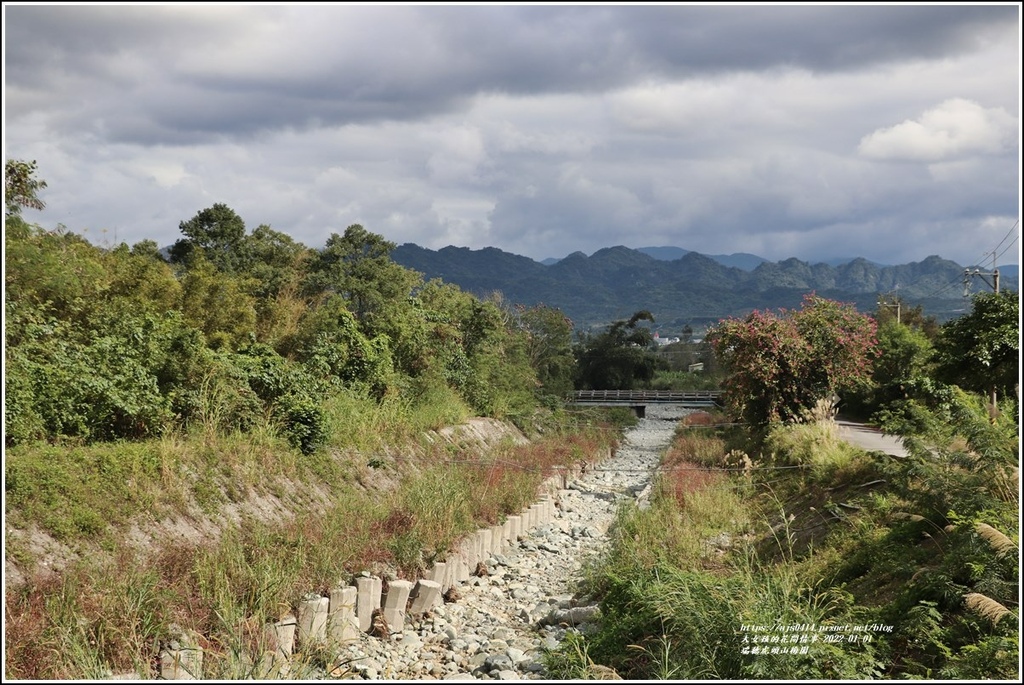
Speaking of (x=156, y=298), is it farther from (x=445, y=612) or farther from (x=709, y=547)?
(x=709, y=547)

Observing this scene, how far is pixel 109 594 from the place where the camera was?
6.71m

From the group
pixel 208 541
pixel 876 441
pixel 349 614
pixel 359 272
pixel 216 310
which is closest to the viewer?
pixel 349 614

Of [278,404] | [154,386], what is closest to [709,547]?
[278,404]

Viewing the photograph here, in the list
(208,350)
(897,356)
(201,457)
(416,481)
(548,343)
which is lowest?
(416,481)

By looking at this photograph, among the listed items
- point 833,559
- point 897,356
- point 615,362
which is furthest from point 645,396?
point 833,559

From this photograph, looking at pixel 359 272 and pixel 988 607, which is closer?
pixel 988 607

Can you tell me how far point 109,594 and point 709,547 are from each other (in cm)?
673

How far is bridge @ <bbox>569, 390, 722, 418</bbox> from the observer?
40.8m

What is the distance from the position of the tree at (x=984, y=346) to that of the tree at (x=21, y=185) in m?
16.7

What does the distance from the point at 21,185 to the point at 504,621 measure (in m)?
9.78

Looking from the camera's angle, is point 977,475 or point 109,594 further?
point 977,475

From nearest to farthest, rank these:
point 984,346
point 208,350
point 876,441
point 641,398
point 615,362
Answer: point 208,350 < point 984,346 < point 876,441 < point 641,398 < point 615,362

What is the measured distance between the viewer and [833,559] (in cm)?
883

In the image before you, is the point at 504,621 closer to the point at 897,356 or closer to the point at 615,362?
the point at 897,356
